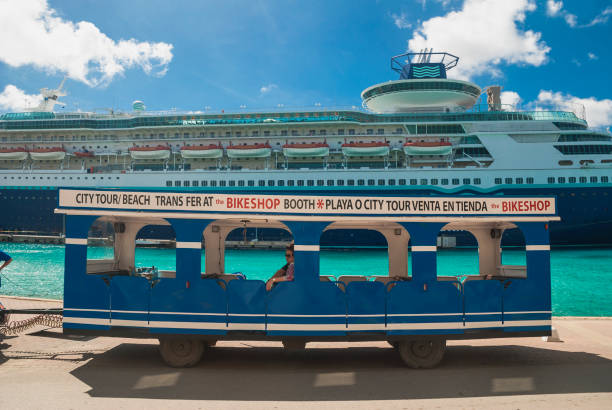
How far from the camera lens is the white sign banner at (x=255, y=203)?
5648mm

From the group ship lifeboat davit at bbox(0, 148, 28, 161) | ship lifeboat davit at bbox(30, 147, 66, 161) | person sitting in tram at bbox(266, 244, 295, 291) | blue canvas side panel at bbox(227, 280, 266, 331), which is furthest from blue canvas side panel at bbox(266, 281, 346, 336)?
ship lifeboat davit at bbox(0, 148, 28, 161)

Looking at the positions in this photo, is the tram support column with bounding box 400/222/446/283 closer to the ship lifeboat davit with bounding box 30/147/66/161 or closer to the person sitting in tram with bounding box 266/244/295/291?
the person sitting in tram with bounding box 266/244/295/291

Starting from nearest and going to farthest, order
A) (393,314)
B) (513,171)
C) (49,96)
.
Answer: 1. (393,314)
2. (513,171)
3. (49,96)

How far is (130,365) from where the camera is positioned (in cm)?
559

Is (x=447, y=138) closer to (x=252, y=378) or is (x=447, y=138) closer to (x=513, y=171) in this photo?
(x=513, y=171)

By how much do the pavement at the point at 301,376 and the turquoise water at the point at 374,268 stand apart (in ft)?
5.88

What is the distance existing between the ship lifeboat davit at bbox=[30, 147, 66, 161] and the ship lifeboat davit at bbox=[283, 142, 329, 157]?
22.4 m

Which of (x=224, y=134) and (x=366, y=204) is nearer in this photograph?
(x=366, y=204)

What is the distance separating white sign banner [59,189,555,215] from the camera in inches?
222

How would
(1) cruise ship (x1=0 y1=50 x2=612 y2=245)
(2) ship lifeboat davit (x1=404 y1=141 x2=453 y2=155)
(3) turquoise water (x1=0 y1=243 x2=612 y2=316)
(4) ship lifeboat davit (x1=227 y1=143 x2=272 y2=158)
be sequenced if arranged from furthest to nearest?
(4) ship lifeboat davit (x1=227 y1=143 x2=272 y2=158) → (2) ship lifeboat davit (x1=404 y1=141 x2=453 y2=155) → (1) cruise ship (x1=0 y1=50 x2=612 y2=245) → (3) turquoise water (x1=0 y1=243 x2=612 y2=316)

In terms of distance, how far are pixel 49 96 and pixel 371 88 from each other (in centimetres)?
3941

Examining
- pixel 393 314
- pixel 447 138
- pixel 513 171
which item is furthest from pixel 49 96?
pixel 393 314

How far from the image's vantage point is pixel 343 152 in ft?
110

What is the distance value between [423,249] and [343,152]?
28288 millimetres
